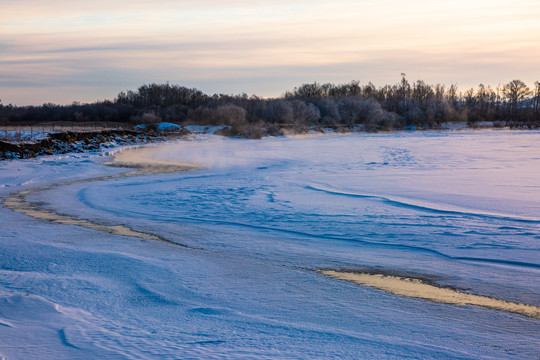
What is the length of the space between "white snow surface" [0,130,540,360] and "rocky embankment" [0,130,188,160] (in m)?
10.5

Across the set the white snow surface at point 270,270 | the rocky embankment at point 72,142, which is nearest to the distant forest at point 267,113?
the rocky embankment at point 72,142

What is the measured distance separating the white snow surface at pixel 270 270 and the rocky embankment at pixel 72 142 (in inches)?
411

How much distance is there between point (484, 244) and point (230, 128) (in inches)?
1631

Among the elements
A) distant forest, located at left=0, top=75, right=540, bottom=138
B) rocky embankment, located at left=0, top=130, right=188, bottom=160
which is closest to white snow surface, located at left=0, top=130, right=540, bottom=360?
rocky embankment, located at left=0, top=130, right=188, bottom=160

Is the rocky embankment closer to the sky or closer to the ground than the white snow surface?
closer to the sky

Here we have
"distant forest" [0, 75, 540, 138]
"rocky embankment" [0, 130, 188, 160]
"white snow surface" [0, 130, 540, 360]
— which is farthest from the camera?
"distant forest" [0, 75, 540, 138]

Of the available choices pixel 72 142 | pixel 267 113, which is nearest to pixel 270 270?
pixel 72 142

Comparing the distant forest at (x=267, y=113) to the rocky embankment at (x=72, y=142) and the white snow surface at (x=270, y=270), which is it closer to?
the rocky embankment at (x=72, y=142)

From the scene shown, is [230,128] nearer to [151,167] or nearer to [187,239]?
[151,167]

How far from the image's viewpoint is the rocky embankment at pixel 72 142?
22.7 m

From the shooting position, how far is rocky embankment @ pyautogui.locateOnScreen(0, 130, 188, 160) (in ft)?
74.5

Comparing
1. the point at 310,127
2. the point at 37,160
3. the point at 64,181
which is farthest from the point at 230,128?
the point at 64,181

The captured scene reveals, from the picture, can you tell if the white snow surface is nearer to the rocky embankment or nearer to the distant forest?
the rocky embankment

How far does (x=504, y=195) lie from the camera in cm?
1089
